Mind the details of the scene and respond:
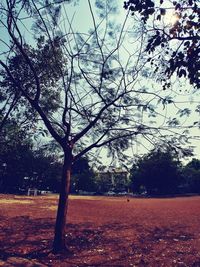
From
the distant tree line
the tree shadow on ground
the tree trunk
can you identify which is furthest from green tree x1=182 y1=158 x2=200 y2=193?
the tree trunk

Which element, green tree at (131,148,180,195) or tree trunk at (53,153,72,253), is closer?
tree trunk at (53,153,72,253)

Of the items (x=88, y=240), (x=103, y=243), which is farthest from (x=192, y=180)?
(x=103, y=243)

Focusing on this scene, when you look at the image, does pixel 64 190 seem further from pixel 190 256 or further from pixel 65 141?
pixel 190 256

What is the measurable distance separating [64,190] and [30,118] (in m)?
7.62

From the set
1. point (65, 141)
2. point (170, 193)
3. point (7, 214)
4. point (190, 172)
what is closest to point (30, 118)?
point (7, 214)

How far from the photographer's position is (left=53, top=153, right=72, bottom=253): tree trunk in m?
9.27

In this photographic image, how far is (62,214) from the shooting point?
9742 millimetres

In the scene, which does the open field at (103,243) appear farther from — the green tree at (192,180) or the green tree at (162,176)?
the green tree at (192,180)

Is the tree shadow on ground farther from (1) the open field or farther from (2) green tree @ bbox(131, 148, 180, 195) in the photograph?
(2) green tree @ bbox(131, 148, 180, 195)

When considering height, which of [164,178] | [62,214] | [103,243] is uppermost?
[164,178]

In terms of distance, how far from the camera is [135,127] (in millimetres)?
11664

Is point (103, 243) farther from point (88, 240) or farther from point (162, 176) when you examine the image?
point (162, 176)

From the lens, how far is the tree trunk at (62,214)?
927 cm

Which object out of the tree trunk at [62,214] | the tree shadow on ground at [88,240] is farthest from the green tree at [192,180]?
the tree trunk at [62,214]
